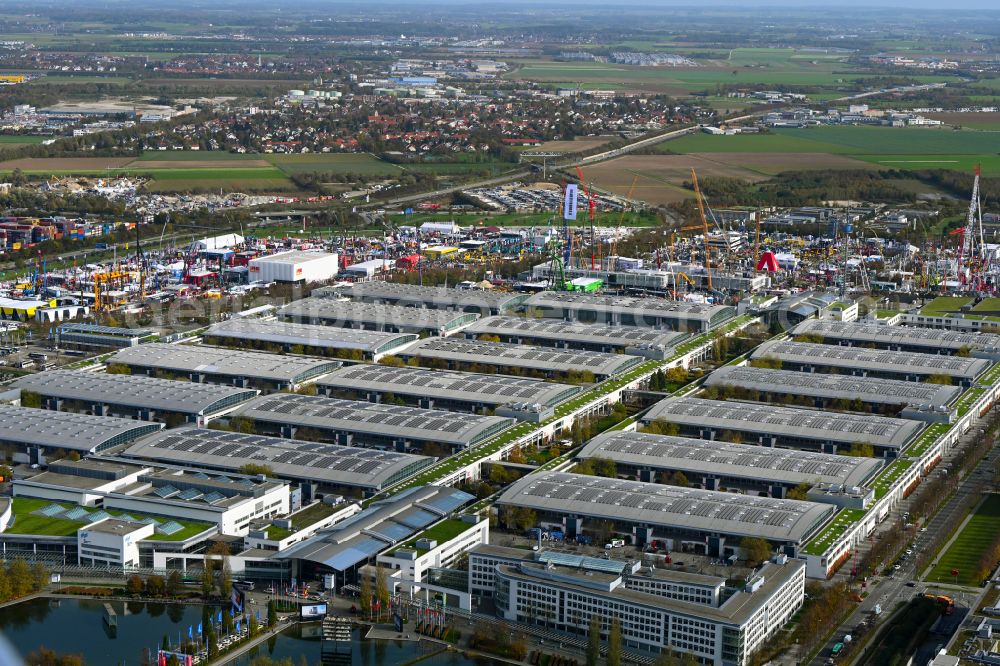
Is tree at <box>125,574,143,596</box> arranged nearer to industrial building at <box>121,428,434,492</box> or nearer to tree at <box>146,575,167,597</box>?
tree at <box>146,575,167,597</box>

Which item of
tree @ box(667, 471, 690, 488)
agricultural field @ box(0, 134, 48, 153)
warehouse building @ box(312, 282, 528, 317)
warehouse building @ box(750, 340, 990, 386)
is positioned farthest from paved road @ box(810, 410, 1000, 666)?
agricultural field @ box(0, 134, 48, 153)

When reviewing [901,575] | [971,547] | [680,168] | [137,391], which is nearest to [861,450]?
[971,547]

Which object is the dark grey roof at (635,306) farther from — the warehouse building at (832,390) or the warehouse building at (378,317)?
the warehouse building at (832,390)

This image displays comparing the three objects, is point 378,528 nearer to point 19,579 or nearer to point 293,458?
point 293,458

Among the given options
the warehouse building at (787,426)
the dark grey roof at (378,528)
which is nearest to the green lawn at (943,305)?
the warehouse building at (787,426)

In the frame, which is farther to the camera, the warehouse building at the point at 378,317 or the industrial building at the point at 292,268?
the industrial building at the point at 292,268

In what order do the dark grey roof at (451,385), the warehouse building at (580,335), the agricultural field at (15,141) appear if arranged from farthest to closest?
the agricultural field at (15,141)
the warehouse building at (580,335)
the dark grey roof at (451,385)
